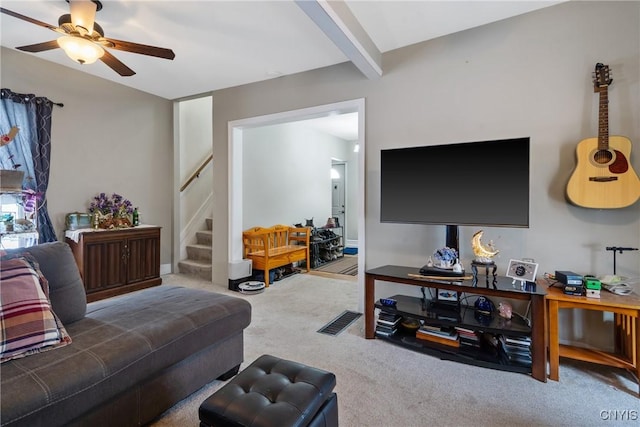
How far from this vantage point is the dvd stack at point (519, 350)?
7.11 feet

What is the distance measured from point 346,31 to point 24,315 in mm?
2486

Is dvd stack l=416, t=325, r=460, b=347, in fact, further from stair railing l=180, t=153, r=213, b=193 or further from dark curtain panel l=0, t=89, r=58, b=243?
stair railing l=180, t=153, r=213, b=193

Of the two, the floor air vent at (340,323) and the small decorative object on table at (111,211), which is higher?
the small decorative object on table at (111,211)

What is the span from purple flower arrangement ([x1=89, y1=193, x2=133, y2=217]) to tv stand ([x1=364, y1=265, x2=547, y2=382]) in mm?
3466

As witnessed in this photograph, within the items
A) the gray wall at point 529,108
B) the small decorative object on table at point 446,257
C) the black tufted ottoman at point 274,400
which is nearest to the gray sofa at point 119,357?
the black tufted ottoman at point 274,400

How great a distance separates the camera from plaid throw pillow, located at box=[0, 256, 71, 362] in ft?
4.03

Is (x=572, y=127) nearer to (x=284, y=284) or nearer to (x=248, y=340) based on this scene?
(x=248, y=340)

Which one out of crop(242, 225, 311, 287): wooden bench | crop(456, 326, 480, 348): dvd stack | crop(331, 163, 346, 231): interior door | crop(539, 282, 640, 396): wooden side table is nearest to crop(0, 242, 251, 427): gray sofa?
crop(456, 326, 480, 348): dvd stack

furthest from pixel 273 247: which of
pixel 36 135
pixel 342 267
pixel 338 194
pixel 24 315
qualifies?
pixel 338 194

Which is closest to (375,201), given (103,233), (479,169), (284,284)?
(479,169)

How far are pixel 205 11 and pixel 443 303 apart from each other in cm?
314

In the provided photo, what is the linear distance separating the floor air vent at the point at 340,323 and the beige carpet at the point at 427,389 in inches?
4.1

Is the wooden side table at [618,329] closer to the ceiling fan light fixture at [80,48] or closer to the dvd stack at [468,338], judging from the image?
the dvd stack at [468,338]

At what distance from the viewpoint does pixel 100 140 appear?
402cm
